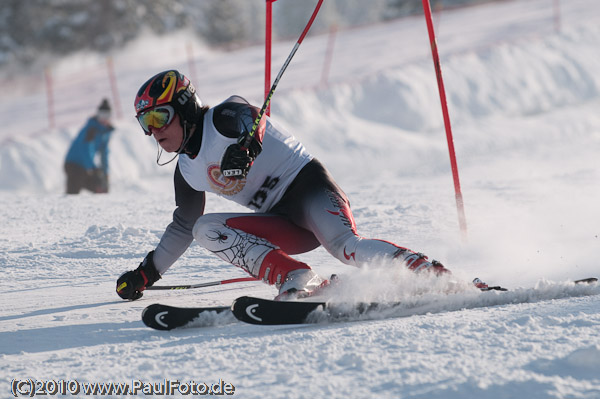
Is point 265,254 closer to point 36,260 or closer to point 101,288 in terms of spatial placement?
point 101,288

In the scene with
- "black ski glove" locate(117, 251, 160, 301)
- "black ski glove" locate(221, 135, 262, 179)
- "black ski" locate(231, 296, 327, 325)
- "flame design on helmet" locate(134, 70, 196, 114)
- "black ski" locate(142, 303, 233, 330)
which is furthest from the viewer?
"black ski glove" locate(117, 251, 160, 301)

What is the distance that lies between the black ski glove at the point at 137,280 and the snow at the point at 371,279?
0.06 m

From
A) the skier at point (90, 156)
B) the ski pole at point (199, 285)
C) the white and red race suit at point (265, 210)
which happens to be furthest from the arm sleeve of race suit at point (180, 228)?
the skier at point (90, 156)

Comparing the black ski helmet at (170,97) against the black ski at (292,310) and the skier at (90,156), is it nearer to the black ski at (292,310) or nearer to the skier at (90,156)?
the black ski at (292,310)

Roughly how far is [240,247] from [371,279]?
612 millimetres

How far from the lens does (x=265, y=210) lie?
139 inches

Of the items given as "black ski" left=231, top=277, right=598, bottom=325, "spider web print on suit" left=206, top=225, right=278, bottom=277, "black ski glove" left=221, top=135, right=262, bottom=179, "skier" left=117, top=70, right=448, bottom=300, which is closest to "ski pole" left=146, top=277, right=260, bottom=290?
"skier" left=117, top=70, right=448, bottom=300

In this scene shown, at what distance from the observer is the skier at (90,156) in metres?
9.13

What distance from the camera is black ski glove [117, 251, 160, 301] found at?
3467 millimetres

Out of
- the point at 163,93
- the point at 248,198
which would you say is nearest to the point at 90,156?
the point at 248,198

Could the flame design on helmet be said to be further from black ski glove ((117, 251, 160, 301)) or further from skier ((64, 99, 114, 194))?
skier ((64, 99, 114, 194))

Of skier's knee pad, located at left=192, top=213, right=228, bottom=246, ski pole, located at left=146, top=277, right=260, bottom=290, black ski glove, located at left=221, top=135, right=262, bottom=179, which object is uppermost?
black ski glove, located at left=221, top=135, right=262, bottom=179

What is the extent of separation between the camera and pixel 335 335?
2.55 m

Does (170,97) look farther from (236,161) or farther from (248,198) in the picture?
(248,198)
